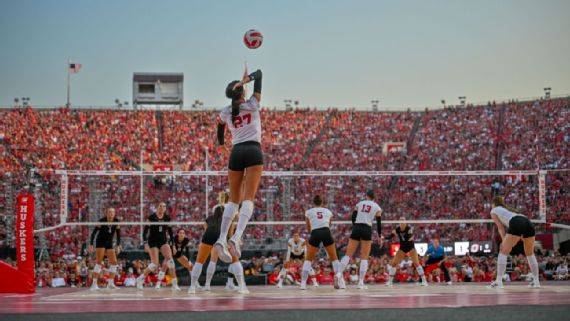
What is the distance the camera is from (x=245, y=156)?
9.43 meters

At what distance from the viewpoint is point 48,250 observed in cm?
3105

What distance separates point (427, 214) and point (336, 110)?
1791cm

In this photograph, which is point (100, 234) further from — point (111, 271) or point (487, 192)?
point (487, 192)

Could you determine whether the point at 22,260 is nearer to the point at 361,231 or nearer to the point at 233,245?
the point at 233,245

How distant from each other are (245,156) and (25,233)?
7.47 m

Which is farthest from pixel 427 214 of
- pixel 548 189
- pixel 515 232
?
pixel 515 232

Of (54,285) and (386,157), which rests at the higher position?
(386,157)

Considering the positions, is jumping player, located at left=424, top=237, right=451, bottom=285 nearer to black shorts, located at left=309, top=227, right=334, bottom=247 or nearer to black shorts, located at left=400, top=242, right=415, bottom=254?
black shorts, located at left=400, top=242, right=415, bottom=254

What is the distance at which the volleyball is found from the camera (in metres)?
9.96

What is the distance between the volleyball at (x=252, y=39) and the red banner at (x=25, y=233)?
705 centimetres

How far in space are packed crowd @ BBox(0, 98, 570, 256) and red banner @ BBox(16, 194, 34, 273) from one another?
11.9 m

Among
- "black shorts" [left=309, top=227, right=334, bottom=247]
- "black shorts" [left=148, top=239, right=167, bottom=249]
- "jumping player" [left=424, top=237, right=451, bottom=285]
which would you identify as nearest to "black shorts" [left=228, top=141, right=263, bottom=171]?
"black shorts" [left=309, top=227, right=334, bottom=247]

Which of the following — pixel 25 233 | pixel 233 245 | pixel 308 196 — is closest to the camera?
pixel 233 245

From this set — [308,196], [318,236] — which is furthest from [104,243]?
[308,196]
